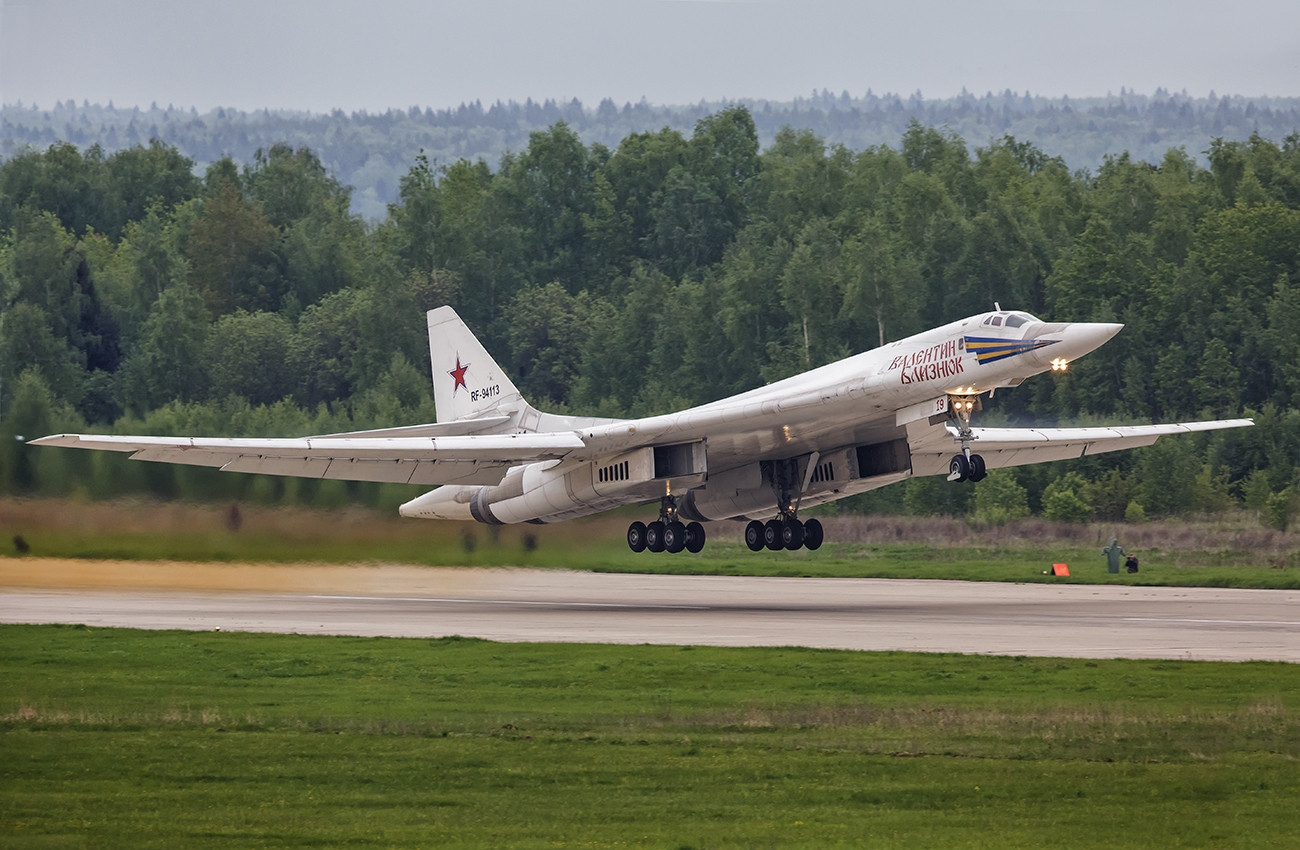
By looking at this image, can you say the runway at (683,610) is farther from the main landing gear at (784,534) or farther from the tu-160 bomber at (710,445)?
the tu-160 bomber at (710,445)

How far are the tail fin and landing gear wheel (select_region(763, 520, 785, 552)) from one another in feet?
16.9

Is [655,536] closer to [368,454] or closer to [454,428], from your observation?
[454,428]

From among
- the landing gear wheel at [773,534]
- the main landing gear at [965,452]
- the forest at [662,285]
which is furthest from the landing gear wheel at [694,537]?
the main landing gear at [965,452]

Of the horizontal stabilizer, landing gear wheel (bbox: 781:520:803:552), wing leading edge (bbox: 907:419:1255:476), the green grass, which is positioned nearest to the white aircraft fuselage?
landing gear wheel (bbox: 781:520:803:552)

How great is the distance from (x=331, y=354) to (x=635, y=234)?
16.5m

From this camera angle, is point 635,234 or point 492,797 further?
point 635,234

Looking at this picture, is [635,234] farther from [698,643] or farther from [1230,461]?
[698,643]

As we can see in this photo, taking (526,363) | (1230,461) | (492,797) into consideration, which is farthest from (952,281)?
(492,797)

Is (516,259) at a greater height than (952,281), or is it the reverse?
(516,259)

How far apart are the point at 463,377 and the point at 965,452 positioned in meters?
11.7

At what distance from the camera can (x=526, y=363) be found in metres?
57.0

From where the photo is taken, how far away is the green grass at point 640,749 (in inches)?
406

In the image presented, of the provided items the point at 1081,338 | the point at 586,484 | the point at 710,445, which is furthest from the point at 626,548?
the point at 1081,338

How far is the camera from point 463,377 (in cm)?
3002
